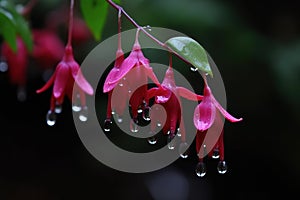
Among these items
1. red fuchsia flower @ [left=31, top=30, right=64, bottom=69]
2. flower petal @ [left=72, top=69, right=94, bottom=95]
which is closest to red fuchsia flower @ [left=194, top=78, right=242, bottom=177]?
flower petal @ [left=72, top=69, right=94, bottom=95]

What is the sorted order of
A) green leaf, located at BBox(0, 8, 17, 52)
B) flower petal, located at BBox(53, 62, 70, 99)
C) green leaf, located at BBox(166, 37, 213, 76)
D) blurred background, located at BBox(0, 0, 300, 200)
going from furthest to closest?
1. blurred background, located at BBox(0, 0, 300, 200)
2. green leaf, located at BBox(0, 8, 17, 52)
3. flower petal, located at BBox(53, 62, 70, 99)
4. green leaf, located at BBox(166, 37, 213, 76)

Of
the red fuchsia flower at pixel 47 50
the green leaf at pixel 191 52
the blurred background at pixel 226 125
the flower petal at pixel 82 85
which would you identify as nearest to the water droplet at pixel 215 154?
the green leaf at pixel 191 52

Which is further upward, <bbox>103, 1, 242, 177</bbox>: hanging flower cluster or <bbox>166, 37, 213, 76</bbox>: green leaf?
<bbox>166, 37, 213, 76</bbox>: green leaf

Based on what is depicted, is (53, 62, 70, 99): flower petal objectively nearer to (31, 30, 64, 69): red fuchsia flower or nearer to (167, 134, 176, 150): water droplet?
(167, 134, 176, 150): water droplet

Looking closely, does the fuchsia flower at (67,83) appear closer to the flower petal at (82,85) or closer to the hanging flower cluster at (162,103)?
the flower petal at (82,85)

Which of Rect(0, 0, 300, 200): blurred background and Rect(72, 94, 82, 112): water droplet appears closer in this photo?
Rect(72, 94, 82, 112): water droplet

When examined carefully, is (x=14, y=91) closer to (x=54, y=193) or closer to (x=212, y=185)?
(x=54, y=193)

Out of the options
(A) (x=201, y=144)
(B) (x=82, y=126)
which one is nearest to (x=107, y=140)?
(B) (x=82, y=126)
